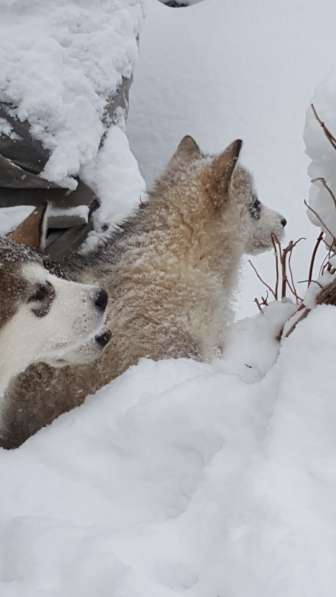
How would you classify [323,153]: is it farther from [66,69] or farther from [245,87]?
[245,87]

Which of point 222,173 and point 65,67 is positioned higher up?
point 222,173

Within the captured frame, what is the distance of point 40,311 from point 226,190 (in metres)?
1.17

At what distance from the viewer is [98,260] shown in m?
3.40

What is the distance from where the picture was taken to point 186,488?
2.17 m

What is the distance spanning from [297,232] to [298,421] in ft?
13.7

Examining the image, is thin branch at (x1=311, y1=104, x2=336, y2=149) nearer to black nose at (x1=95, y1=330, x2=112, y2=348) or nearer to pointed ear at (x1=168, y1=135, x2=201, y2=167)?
black nose at (x1=95, y1=330, x2=112, y2=348)

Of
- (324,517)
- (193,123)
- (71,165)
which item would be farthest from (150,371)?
(193,123)

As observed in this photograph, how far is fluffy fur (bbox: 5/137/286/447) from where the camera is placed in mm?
3012

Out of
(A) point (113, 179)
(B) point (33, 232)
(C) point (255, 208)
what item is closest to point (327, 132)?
(B) point (33, 232)

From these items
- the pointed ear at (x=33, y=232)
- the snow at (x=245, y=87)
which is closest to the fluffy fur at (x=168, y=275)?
the pointed ear at (x=33, y=232)

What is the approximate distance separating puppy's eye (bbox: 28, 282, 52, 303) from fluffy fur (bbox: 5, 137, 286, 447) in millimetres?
426

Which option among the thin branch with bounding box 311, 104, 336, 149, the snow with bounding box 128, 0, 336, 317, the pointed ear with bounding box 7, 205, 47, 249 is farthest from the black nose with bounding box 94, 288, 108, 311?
the snow with bounding box 128, 0, 336, 317

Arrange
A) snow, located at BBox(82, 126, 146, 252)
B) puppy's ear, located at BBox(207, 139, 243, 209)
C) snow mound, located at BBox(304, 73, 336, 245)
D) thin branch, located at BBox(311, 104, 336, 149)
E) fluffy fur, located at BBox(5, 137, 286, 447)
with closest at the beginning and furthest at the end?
1. thin branch, located at BBox(311, 104, 336, 149)
2. snow mound, located at BBox(304, 73, 336, 245)
3. fluffy fur, located at BBox(5, 137, 286, 447)
4. puppy's ear, located at BBox(207, 139, 243, 209)
5. snow, located at BBox(82, 126, 146, 252)

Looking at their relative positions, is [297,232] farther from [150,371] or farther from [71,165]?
[150,371]
